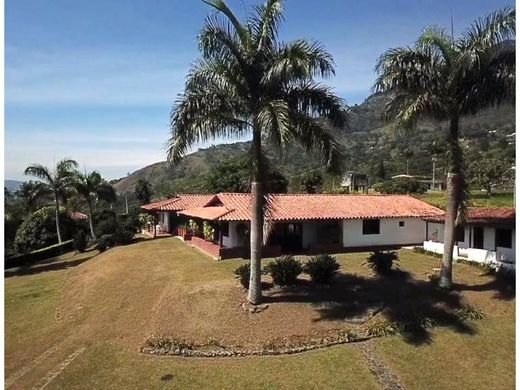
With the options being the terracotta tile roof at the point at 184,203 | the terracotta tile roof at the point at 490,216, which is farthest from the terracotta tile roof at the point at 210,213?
the terracotta tile roof at the point at 490,216

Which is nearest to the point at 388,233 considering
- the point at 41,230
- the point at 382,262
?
the point at 382,262

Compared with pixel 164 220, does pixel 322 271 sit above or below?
below

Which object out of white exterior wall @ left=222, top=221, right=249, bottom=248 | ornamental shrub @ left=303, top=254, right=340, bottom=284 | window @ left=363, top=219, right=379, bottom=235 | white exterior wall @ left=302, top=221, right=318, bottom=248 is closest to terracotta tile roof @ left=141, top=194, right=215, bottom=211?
white exterior wall @ left=222, top=221, right=249, bottom=248

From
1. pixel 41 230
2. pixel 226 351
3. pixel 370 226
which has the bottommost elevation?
pixel 226 351

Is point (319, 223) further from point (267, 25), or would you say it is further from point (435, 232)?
point (267, 25)

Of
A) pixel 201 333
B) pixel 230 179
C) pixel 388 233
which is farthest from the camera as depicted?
pixel 230 179

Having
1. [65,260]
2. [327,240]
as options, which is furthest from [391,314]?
[65,260]
